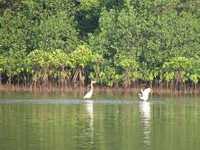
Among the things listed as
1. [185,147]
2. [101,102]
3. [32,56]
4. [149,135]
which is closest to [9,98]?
[101,102]

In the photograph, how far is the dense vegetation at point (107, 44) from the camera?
161ft

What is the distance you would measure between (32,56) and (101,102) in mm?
11784

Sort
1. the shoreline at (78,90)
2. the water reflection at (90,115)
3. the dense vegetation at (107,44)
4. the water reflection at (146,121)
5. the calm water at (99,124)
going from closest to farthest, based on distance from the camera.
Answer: the calm water at (99,124), the water reflection at (146,121), the water reflection at (90,115), the shoreline at (78,90), the dense vegetation at (107,44)

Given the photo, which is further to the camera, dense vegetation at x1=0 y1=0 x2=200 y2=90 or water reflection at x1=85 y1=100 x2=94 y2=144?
dense vegetation at x1=0 y1=0 x2=200 y2=90

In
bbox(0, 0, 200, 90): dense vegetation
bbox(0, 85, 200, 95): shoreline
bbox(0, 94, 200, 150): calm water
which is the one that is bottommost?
bbox(0, 94, 200, 150): calm water

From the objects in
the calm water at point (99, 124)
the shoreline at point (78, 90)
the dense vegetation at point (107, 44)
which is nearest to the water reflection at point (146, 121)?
the calm water at point (99, 124)

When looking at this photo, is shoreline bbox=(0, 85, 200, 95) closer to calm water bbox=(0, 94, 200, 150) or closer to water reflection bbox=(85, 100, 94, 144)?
calm water bbox=(0, 94, 200, 150)

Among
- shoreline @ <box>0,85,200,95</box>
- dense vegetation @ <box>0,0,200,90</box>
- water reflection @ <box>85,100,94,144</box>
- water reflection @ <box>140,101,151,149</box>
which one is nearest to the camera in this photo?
water reflection @ <box>140,101,151,149</box>

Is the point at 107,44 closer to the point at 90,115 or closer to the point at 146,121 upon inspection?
the point at 90,115

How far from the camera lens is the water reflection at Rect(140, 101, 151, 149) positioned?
24.7 meters

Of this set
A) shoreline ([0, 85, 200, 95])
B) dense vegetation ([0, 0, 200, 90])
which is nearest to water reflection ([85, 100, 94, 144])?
shoreline ([0, 85, 200, 95])

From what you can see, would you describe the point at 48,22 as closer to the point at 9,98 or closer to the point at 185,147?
the point at 9,98

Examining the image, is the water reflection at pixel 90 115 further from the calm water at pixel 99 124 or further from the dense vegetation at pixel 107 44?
the dense vegetation at pixel 107 44

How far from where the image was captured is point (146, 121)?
3006 centimetres
